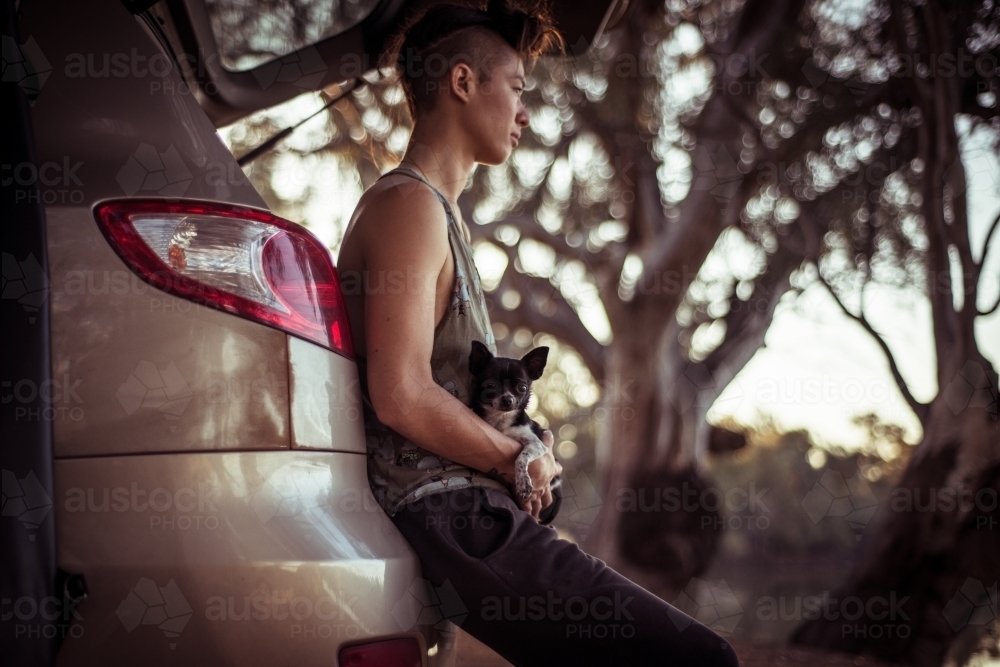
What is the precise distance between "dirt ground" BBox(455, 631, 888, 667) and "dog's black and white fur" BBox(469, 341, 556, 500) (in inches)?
115

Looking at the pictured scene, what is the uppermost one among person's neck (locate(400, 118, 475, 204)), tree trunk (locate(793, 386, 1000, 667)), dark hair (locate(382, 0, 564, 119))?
dark hair (locate(382, 0, 564, 119))

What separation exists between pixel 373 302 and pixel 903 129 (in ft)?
27.3

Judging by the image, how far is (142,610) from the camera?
1.45 meters

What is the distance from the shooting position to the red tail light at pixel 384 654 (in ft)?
5.14

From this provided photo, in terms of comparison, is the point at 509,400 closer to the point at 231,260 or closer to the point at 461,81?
the point at 461,81

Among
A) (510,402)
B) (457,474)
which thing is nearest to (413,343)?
(457,474)

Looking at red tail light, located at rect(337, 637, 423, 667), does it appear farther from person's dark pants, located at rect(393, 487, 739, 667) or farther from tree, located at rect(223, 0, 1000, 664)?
tree, located at rect(223, 0, 1000, 664)

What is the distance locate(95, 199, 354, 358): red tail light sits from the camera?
1608 mm

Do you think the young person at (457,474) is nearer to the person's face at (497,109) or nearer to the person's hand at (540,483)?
the person's hand at (540,483)

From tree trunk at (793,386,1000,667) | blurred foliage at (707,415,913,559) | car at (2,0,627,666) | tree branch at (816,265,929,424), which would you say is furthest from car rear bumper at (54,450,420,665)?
blurred foliage at (707,415,913,559)

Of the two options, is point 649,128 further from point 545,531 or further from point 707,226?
point 545,531

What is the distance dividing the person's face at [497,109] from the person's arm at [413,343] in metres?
0.46

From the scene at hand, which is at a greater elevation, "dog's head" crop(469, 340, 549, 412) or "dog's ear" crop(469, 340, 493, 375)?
"dog's ear" crop(469, 340, 493, 375)

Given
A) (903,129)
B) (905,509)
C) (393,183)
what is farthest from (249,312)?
(903,129)
